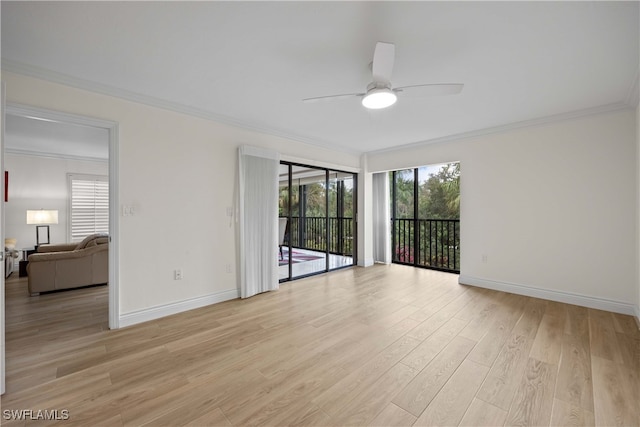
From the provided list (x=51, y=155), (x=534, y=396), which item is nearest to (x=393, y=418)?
(x=534, y=396)

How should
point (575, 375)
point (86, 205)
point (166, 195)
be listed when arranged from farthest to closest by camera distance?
point (86, 205), point (166, 195), point (575, 375)

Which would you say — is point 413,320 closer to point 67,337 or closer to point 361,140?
point 361,140

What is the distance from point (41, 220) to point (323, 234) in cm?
526

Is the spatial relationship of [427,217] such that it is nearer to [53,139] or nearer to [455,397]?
[455,397]

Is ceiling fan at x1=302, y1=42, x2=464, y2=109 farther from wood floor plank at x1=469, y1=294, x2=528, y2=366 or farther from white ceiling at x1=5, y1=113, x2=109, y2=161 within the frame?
white ceiling at x1=5, y1=113, x2=109, y2=161

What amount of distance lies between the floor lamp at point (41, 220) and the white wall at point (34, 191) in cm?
9

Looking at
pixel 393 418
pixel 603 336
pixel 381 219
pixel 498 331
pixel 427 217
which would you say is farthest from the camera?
pixel 381 219

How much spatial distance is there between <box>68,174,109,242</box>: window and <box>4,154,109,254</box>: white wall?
11 cm

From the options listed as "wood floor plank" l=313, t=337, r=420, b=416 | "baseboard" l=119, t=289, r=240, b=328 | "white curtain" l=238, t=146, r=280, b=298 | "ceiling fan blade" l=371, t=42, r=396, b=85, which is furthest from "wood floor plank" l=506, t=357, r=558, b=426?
"baseboard" l=119, t=289, r=240, b=328

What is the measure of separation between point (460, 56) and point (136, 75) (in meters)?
2.74

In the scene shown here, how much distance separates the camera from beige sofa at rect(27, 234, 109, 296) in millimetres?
3721

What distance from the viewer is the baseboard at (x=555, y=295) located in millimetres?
3008

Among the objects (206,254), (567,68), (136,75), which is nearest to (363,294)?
(206,254)

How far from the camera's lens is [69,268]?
3.94 metres
